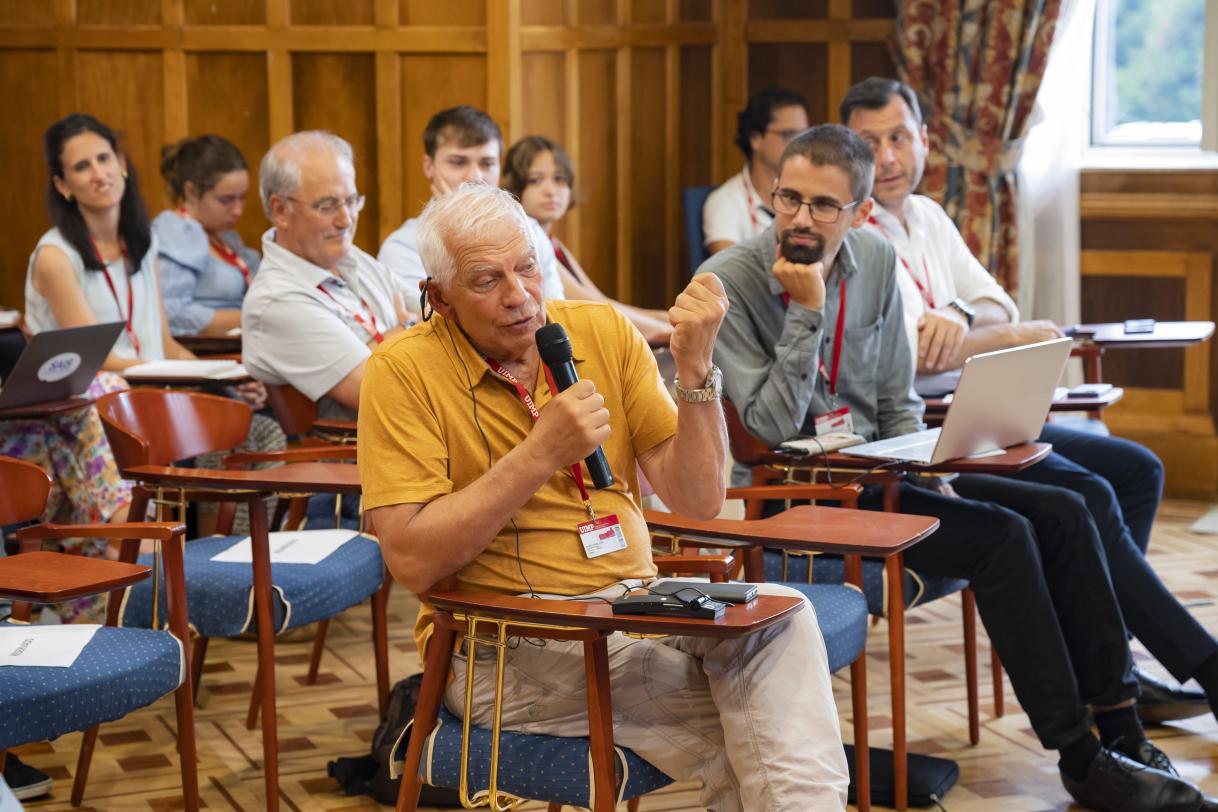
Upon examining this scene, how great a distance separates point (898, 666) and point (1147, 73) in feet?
13.7

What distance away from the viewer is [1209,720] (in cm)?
355

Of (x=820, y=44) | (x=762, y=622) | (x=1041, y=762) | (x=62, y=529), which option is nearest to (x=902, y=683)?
(x=1041, y=762)

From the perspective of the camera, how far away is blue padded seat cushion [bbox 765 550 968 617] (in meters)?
3.02

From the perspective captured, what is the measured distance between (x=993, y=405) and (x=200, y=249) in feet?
10.8

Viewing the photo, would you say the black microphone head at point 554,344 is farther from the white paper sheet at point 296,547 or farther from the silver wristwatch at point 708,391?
the white paper sheet at point 296,547

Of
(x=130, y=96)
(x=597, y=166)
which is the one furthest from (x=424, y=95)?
(x=130, y=96)

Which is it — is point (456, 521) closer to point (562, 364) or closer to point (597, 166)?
point (562, 364)

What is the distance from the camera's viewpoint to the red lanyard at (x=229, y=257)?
18.1ft

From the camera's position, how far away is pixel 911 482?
3.32 m

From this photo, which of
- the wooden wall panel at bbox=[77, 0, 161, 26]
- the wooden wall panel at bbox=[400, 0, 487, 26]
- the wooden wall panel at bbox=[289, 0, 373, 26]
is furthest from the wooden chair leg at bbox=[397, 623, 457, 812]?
the wooden wall panel at bbox=[77, 0, 161, 26]

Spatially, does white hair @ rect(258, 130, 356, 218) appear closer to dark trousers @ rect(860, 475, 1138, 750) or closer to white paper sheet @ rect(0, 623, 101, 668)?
white paper sheet @ rect(0, 623, 101, 668)

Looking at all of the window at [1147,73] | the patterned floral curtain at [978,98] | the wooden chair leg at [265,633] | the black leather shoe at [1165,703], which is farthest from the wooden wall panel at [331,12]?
the black leather shoe at [1165,703]

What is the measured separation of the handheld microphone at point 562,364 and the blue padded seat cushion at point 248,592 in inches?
39.2

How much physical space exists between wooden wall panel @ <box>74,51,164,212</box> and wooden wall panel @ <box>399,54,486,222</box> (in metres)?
0.97
